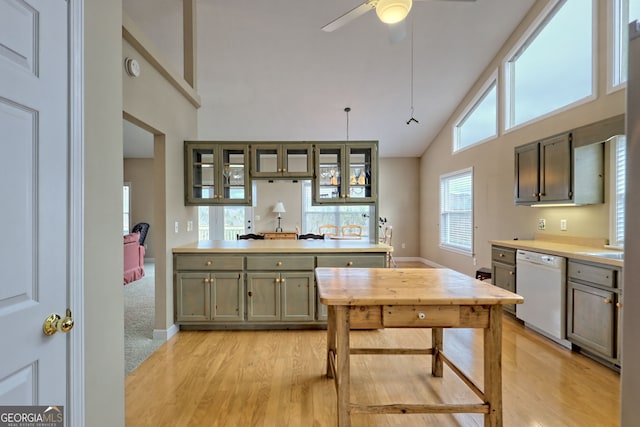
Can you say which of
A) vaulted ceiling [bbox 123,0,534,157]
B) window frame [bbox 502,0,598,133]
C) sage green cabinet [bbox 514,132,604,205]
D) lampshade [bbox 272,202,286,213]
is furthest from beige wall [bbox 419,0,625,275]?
lampshade [bbox 272,202,286,213]

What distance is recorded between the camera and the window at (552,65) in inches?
123

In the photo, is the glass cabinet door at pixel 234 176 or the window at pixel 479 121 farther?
the window at pixel 479 121

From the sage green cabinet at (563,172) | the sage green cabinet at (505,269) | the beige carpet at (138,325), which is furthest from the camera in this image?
the sage green cabinet at (505,269)

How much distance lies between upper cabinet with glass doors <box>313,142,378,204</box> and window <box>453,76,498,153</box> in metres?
2.54

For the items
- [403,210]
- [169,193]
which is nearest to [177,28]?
[169,193]

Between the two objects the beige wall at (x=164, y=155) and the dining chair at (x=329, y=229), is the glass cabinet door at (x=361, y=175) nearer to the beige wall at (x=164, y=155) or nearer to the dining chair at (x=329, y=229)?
the beige wall at (x=164, y=155)

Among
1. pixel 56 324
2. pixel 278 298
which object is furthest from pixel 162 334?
pixel 56 324

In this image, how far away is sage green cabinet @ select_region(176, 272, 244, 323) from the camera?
10.1ft

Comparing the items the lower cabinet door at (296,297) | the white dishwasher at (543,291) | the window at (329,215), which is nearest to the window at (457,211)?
the window at (329,215)

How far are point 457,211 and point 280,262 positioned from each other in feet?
13.9

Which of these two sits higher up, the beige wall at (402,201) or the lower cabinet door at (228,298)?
the beige wall at (402,201)

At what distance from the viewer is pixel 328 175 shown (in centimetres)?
352

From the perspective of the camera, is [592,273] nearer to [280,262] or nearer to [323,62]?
[280,262]

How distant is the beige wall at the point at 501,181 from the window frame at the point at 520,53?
0.05m
